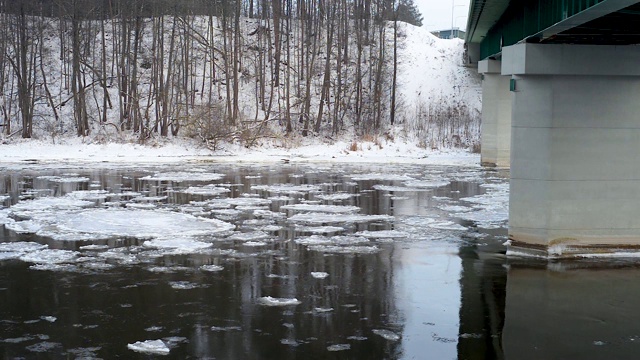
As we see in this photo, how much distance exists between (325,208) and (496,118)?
1929cm

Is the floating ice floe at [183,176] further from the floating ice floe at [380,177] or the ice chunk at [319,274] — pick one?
the ice chunk at [319,274]

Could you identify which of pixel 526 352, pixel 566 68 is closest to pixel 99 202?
pixel 566 68

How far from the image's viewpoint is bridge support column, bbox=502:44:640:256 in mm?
16859

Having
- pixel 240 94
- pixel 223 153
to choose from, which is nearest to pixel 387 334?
pixel 223 153

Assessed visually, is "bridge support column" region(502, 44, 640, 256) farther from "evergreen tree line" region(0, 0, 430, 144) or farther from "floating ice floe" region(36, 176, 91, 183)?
"evergreen tree line" region(0, 0, 430, 144)

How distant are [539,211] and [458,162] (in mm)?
25425

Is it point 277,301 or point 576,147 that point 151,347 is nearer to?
point 277,301

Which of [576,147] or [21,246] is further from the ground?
[576,147]

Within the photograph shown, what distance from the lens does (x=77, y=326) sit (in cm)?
1109

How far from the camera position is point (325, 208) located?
23.5m

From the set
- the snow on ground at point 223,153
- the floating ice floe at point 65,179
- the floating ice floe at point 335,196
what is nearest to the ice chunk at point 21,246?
the floating ice floe at point 335,196

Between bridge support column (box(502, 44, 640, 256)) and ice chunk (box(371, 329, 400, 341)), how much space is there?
7.19m

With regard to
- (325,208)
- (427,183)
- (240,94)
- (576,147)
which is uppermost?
(240,94)

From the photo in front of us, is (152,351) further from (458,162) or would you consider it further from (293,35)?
(293,35)
